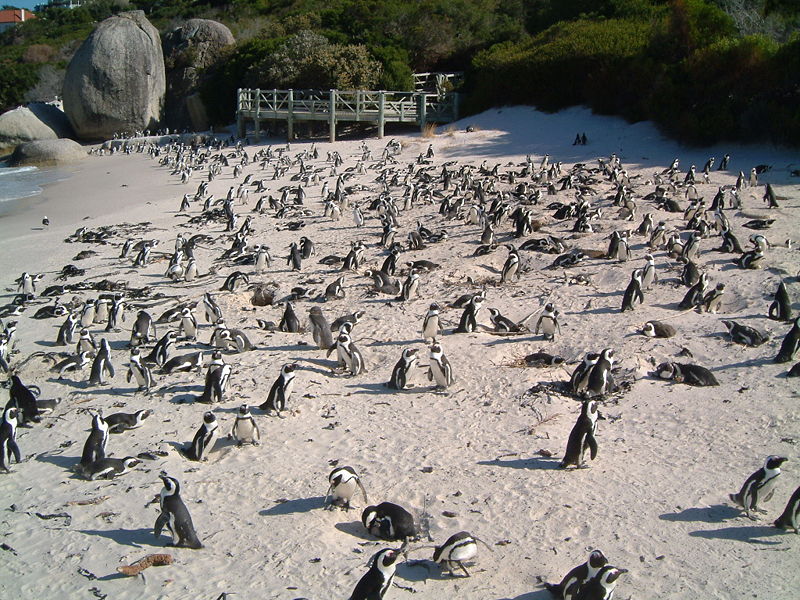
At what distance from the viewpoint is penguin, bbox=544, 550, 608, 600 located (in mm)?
4527

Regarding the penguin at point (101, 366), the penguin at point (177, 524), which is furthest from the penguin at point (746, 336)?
the penguin at point (101, 366)

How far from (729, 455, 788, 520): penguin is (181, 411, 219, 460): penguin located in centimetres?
437

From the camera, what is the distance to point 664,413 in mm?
7309

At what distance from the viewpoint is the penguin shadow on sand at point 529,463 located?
253 inches

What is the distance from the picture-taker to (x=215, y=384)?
7688 millimetres

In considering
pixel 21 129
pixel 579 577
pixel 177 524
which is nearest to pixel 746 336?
pixel 579 577

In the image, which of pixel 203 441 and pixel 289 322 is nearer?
pixel 203 441

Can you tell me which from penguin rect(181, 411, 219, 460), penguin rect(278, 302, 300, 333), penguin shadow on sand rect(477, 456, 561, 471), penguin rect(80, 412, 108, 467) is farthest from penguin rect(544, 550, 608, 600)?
penguin rect(278, 302, 300, 333)

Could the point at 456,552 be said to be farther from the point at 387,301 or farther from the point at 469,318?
the point at 387,301

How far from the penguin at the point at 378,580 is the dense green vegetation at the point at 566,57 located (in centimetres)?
1778

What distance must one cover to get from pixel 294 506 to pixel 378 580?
4.84 feet

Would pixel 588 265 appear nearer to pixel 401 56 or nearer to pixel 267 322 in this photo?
pixel 267 322

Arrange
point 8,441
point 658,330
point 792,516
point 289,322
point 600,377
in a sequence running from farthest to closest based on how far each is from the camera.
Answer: point 289,322, point 658,330, point 600,377, point 8,441, point 792,516

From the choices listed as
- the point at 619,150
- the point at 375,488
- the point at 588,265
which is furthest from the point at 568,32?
the point at 375,488
